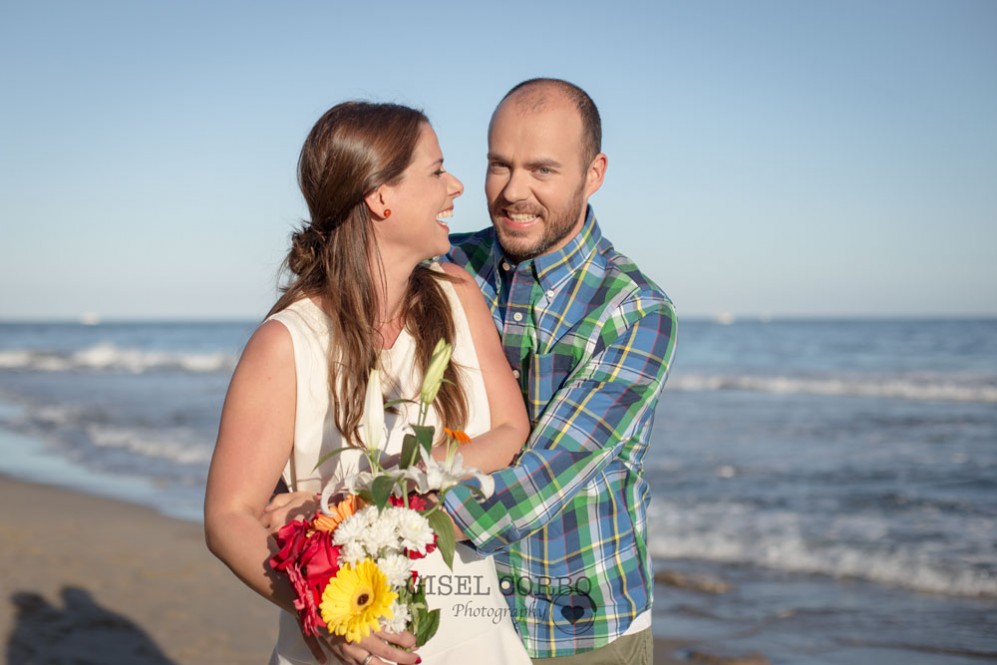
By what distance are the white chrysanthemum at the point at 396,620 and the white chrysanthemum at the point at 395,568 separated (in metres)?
0.06

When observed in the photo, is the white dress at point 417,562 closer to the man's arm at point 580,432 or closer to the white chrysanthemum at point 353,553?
the man's arm at point 580,432

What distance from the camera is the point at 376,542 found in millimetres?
1810

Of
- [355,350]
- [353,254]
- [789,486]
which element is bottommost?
[789,486]

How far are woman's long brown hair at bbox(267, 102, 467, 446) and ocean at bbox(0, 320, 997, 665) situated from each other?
12.1 feet

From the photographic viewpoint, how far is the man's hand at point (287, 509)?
217 cm

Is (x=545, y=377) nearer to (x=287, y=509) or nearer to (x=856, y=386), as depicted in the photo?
(x=287, y=509)

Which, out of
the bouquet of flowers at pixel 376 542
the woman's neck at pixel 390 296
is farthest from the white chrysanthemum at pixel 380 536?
the woman's neck at pixel 390 296

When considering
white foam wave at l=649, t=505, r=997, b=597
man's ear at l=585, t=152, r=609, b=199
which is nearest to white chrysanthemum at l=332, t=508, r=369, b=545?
man's ear at l=585, t=152, r=609, b=199

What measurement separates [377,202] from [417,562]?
0.95 metres

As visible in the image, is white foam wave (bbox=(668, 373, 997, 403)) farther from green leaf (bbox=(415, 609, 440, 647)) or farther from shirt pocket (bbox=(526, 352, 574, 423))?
green leaf (bbox=(415, 609, 440, 647))

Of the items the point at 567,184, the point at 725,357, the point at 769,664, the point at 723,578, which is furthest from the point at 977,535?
the point at 725,357

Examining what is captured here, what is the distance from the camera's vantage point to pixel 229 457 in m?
2.13

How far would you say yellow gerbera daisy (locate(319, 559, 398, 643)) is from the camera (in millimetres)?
1786

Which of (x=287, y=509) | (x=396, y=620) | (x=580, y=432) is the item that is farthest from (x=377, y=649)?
(x=580, y=432)
